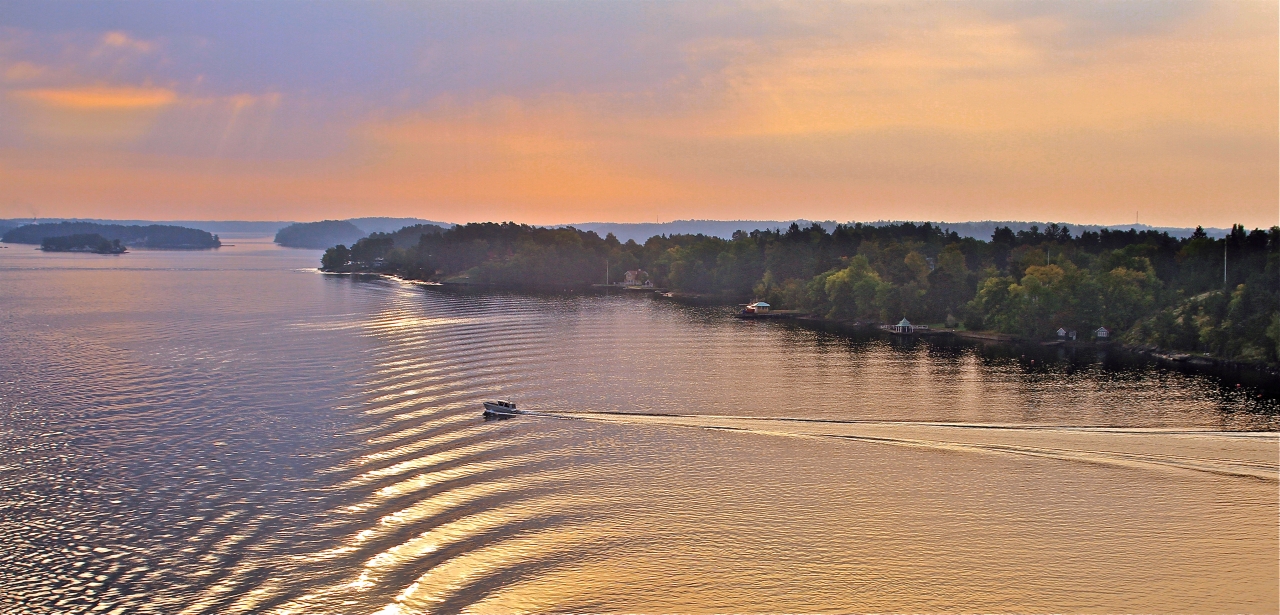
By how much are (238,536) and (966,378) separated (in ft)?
104

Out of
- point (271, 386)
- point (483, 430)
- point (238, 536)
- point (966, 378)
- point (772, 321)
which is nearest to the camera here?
point (238, 536)

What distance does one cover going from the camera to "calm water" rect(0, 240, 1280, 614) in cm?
1795

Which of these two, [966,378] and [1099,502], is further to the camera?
[966,378]

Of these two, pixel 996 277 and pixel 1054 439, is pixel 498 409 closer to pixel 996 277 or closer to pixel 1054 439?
pixel 1054 439

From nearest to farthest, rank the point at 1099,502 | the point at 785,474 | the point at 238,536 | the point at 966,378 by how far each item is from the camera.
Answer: the point at 238,536 → the point at 1099,502 → the point at 785,474 → the point at 966,378

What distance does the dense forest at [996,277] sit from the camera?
5069cm

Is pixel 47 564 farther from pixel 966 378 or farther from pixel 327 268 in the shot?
pixel 327 268

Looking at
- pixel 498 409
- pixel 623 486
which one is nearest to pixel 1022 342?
pixel 498 409

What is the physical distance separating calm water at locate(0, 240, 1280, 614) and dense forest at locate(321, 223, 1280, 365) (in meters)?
9.72

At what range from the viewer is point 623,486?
933 inches

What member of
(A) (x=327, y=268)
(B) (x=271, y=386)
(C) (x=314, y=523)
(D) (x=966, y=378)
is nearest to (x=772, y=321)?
(D) (x=966, y=378)

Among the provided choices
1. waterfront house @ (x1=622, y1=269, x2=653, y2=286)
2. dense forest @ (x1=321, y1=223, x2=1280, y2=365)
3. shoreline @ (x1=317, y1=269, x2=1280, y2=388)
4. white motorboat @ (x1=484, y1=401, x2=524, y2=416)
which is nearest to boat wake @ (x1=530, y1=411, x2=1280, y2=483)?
white motorboat @ (x1=484, y1=401, x2=524, y2=416)

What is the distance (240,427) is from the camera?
2962 centimetres

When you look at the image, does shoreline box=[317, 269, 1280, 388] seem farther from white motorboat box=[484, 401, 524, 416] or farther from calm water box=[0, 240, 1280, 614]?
white motorboat box=[484, 401, 524, 416]
